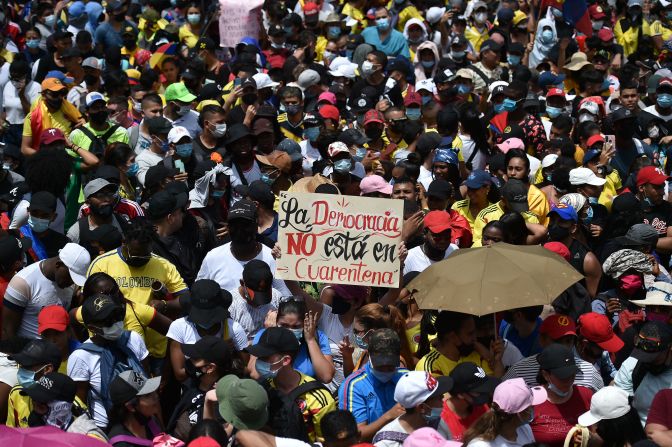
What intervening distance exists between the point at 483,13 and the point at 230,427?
12.2 metres

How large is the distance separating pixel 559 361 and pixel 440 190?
3.04 meters

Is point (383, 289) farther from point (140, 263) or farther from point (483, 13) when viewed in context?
point (483, 13)

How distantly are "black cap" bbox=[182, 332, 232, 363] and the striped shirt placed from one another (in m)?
1.79

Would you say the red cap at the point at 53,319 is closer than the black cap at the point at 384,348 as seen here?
No

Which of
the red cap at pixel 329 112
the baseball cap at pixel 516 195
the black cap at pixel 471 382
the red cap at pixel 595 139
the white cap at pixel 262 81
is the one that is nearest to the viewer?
the black cap at pixel 471 382

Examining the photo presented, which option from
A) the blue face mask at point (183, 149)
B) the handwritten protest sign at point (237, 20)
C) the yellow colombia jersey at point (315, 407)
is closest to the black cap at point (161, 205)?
the blue face mask at point (183, 149)

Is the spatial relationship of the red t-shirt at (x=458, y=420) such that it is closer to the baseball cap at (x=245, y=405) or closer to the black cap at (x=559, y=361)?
the black cap at (x=559, y=361)

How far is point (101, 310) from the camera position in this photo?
22.5 ft

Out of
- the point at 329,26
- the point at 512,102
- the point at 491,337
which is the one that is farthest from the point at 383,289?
the point at 329,26

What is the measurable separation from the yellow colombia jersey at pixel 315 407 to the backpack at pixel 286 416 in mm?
46

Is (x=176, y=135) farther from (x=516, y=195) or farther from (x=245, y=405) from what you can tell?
(x=245, y=405)

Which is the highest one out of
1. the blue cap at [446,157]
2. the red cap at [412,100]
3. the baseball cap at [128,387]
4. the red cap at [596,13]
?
the baseball cap at [128,387]

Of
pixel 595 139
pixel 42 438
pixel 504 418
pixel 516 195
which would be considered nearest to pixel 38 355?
pixel 42 438

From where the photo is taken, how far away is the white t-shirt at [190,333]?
7242mm
